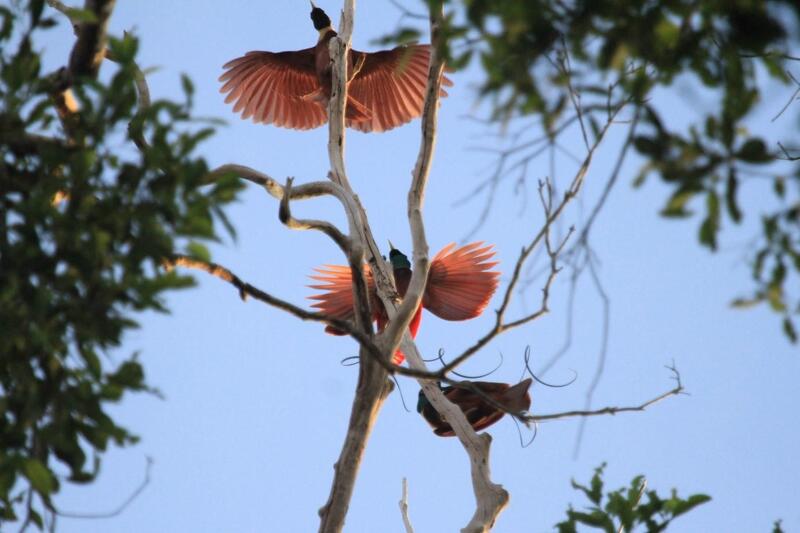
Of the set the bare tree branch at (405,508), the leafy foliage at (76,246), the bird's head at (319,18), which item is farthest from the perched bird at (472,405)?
the bird's head at (319,18)

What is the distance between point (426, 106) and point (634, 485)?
5.01 feet

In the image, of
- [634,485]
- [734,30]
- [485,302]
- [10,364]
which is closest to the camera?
[734,30]

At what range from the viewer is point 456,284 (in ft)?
16.9

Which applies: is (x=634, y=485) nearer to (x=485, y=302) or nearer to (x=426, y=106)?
(x=426, y=106)

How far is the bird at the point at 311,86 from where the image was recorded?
641 centimetres

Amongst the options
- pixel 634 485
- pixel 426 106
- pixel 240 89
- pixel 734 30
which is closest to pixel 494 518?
pixel 634 485

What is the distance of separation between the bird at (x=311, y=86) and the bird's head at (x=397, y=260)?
1354 millimetres

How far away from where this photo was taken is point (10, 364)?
2291mm

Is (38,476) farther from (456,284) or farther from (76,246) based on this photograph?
(456,284)

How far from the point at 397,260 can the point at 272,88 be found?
226cm

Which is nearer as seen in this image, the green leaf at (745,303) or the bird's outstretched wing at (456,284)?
the green leaf at (745,303)

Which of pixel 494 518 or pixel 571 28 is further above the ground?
pixel 571 28

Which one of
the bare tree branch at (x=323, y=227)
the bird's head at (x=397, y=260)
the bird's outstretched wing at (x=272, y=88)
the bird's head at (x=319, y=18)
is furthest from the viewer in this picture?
the bird's outstretched wing at (x=272, y=88)

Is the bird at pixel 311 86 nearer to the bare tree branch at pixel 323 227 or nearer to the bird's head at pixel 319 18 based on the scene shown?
the bird's head at pixel 319 18
